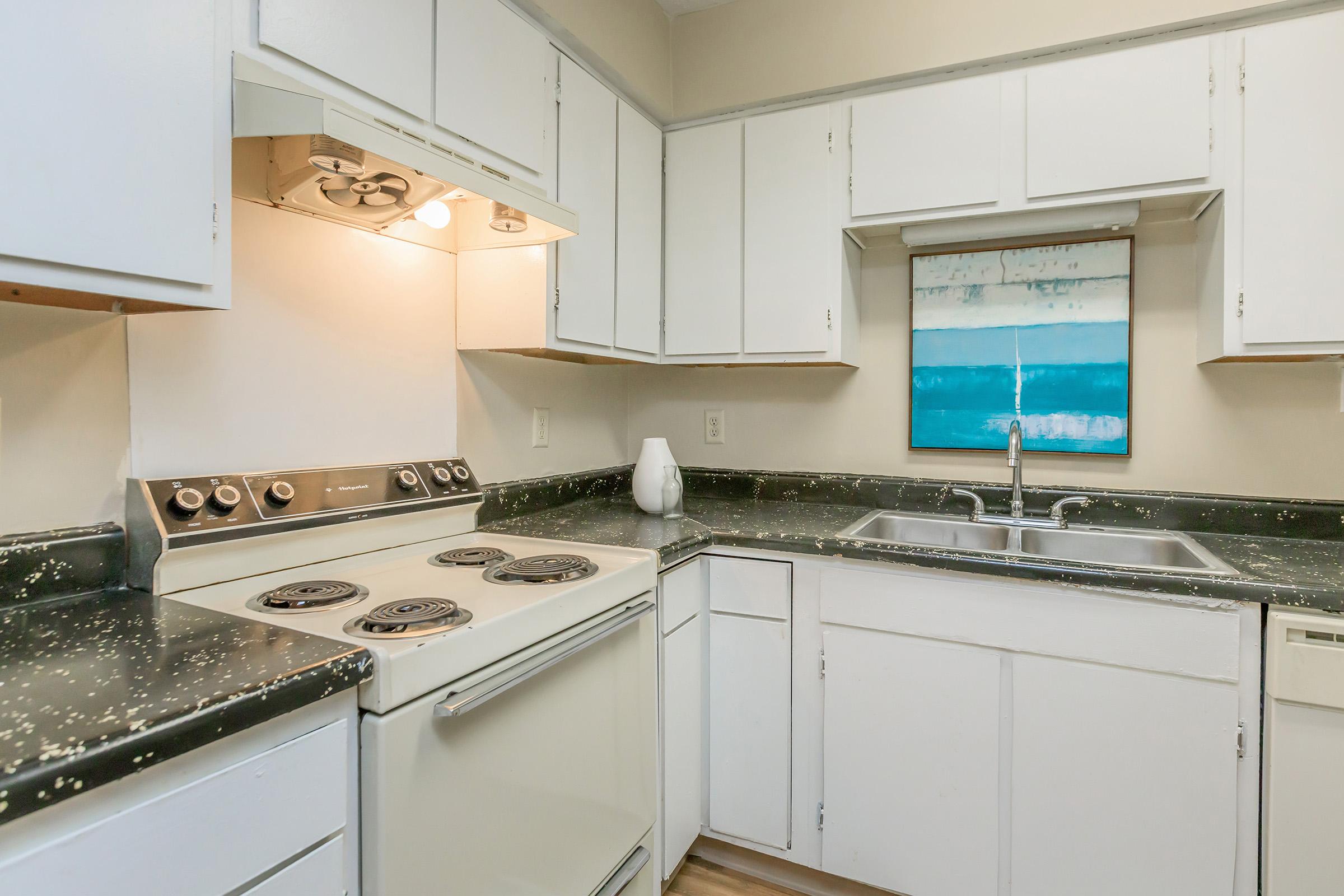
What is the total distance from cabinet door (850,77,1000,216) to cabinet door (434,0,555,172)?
3.09 feet

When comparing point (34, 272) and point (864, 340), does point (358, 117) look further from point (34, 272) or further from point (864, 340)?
point (864, 340)

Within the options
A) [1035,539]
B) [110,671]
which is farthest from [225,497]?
[1035,539]

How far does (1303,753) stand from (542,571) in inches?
59.6

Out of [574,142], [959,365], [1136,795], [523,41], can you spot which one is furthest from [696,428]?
[1136,795]

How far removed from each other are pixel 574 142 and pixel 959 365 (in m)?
1.36

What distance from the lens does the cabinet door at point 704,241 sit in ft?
7.18

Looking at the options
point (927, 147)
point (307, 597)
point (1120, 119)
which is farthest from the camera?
point (927, 147)

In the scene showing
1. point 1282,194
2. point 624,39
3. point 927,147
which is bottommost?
point 1282,194

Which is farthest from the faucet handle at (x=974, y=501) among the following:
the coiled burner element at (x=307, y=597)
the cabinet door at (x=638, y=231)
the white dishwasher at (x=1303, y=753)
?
the coiled burner element at (x=307, y=597)

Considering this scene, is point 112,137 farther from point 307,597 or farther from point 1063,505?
point 1063,505

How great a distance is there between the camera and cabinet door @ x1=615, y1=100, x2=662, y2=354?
2043 mm

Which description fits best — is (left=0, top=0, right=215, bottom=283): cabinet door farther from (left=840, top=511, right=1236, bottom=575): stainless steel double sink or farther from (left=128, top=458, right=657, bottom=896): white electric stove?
(left=840, top=511, right=1236, bottom=575): stainless steel double sink

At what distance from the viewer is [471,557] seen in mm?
1513

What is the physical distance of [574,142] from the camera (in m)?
1.83
